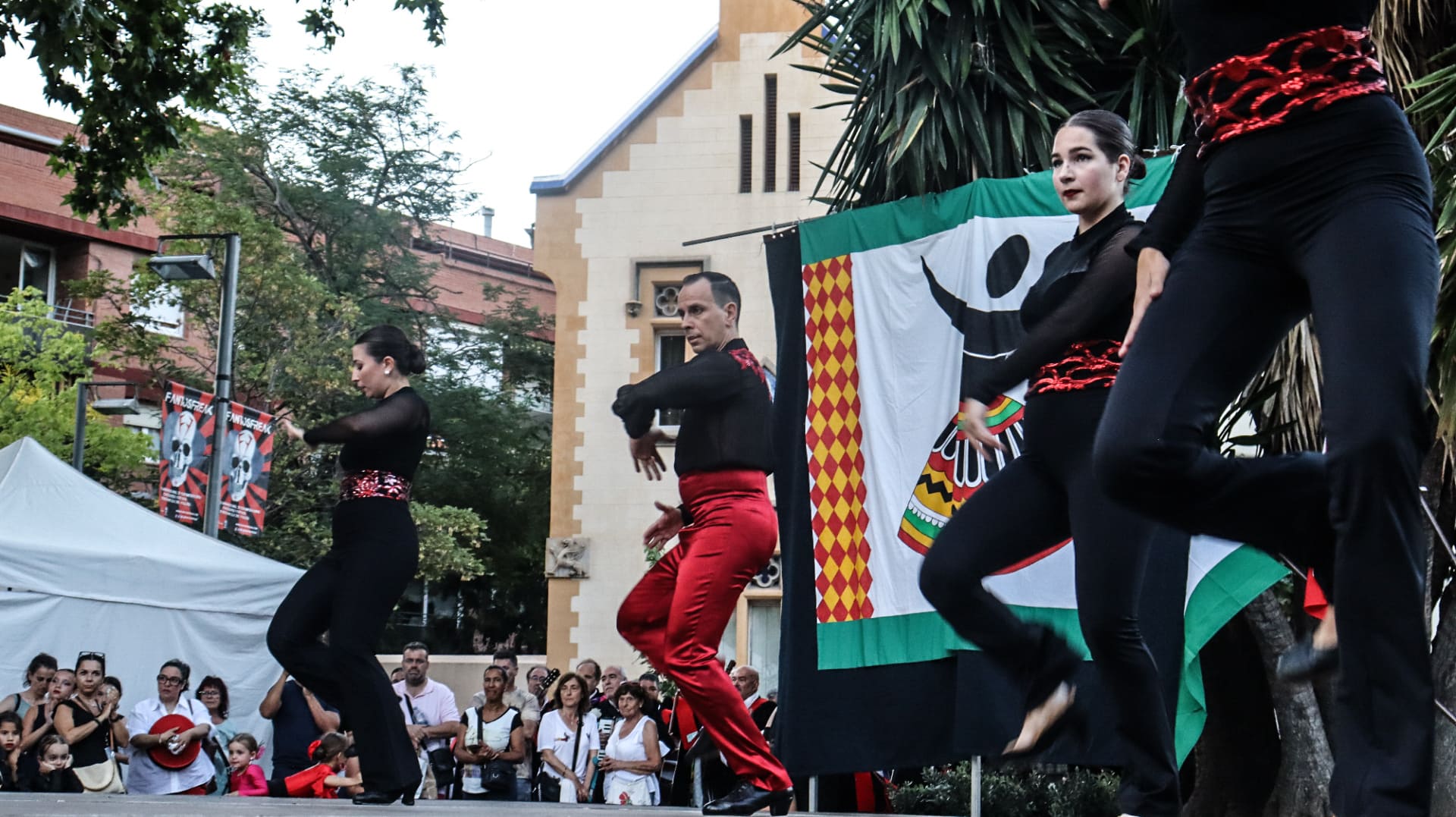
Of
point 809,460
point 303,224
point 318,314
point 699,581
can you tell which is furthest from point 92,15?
point 303,224

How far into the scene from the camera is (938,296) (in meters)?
9.88

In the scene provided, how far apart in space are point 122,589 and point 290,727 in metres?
3.79

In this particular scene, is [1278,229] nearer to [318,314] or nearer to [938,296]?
[938,296]

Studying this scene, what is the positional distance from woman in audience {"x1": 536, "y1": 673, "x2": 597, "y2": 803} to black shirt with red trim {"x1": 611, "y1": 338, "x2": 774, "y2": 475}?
5.98 meters

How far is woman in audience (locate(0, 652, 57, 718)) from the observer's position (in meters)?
11.0

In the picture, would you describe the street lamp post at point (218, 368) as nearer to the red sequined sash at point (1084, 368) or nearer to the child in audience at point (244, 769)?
the child in audience at point (244, 769)

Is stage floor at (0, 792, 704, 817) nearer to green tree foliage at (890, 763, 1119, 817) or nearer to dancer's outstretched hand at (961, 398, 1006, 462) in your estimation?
dancer's outstretched hand at (961, 398, 1006, 462)

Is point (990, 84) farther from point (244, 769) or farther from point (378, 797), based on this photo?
point (244, 769)

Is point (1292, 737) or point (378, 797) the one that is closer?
point (378, 797)

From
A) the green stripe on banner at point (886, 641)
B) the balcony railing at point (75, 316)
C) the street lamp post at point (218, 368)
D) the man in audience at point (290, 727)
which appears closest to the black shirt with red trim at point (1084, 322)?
the green stripe on banner at point (886, 641)

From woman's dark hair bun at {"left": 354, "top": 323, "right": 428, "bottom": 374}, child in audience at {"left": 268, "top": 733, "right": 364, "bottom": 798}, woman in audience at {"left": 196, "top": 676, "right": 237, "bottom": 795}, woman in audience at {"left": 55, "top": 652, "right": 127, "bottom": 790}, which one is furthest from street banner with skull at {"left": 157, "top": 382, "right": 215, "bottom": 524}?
woman's dark hair bun at {"left": 354, "top": 323, "right": 428, "bottom": 374}

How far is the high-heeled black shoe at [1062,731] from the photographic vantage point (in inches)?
163

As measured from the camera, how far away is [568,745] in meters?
11.4

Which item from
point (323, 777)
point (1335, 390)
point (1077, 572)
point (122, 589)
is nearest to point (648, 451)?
point (1077, 572)
